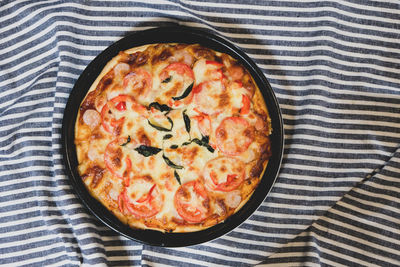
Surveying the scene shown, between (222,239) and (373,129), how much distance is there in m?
1.08

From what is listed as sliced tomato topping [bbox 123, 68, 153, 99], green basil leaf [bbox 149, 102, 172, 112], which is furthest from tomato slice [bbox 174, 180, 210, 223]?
sliced tomato topping [bbox 123, 68, 153, 99]

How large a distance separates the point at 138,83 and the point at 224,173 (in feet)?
2.15

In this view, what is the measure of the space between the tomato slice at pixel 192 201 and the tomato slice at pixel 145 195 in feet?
0.33

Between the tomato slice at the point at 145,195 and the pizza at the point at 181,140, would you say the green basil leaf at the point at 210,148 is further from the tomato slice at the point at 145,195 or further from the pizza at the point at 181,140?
the tomato slice at the point at 145,195

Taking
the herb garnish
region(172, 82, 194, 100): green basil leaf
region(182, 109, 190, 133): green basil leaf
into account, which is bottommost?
the herb garnish

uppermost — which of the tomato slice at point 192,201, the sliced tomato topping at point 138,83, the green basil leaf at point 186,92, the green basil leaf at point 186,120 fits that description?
the sliced tomato topping at point 138,83

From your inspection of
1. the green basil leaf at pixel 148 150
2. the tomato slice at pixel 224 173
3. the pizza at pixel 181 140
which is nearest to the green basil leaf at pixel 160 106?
the pizza at pixel 181 140

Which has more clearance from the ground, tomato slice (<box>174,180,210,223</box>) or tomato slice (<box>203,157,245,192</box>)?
tomato slice (<box>203,157,245,192</box>)

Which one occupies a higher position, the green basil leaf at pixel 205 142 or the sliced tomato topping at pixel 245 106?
the sliced tomato topping at pixel 245 106

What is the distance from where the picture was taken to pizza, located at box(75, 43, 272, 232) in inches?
94.8

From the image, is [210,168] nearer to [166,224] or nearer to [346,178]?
[166,224]

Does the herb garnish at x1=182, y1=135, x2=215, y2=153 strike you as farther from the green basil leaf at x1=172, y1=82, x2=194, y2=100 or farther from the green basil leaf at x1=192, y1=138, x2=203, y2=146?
the green basil leaf at x1=172, y1=82, x2=194, y2=100

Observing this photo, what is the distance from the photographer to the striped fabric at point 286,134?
2641mm

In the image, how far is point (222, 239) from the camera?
2.67 m
